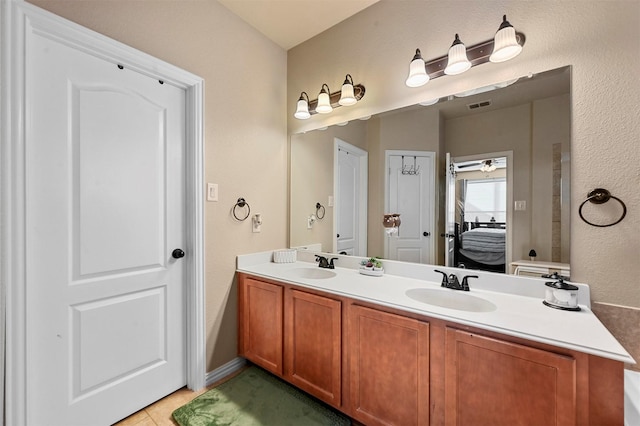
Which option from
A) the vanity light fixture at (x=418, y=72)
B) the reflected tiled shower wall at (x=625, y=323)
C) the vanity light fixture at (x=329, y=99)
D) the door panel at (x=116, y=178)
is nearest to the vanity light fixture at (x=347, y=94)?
the vanity light fixture at (x=329, y=99)

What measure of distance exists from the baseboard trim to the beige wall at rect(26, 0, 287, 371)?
43 mm

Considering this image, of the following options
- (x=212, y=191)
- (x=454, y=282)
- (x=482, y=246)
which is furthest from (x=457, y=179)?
(x=212, y=191)

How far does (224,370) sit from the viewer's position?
6.36 feet

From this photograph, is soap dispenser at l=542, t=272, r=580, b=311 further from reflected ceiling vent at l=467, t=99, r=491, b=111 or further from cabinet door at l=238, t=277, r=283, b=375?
cabinet door at l=238, t=277, r=283, b=375

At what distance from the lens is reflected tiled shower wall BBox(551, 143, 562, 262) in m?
1.32

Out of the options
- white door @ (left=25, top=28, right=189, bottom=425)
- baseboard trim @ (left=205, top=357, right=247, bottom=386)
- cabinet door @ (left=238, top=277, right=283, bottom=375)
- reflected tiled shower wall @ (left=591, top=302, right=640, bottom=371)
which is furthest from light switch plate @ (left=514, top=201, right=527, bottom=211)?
baseboard trim @ (left=205, top=357, right=247, bottom=386)

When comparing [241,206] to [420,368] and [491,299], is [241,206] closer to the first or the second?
[420,368]

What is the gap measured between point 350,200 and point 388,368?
1167 mm

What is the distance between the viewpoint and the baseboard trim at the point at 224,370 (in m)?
1.85

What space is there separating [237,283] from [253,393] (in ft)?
2.39

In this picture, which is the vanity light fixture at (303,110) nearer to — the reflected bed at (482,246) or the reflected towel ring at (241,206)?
the reflected towel ring at (241,206)

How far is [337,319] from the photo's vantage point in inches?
57.2

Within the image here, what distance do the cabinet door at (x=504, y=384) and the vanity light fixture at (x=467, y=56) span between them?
4.41 feet
